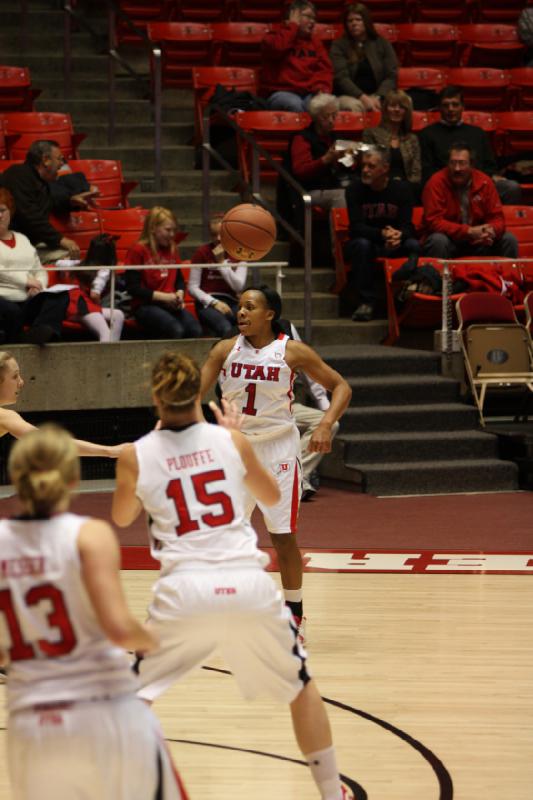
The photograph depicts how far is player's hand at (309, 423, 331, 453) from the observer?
6125 mm

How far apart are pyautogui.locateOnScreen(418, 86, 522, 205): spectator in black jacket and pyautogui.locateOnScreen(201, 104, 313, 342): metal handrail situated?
1196 millimetres

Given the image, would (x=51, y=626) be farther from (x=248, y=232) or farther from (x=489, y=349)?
(x=489, y=349)

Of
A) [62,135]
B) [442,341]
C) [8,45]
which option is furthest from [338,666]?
[8,45]

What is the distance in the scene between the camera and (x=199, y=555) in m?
3.97

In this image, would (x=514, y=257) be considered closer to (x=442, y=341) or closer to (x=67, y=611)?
(x=442, y=341)

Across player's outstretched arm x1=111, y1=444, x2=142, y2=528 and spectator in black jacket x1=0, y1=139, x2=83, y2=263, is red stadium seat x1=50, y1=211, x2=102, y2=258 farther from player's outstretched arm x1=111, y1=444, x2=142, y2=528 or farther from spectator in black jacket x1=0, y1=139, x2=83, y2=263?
player's outstretched arm x1=111, y1=444, x2=142, y2=528

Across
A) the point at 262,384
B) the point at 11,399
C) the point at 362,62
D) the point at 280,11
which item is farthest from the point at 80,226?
the point at 11,399

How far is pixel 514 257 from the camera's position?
38.2 feet

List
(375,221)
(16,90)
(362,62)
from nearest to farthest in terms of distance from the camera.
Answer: (375,221) < (16,90) < (362,62)

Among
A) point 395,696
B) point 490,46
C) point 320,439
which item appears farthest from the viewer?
point 490,46

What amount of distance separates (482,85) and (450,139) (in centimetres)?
209

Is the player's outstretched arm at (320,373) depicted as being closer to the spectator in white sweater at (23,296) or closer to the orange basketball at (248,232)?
the orange basketball at (248,232)

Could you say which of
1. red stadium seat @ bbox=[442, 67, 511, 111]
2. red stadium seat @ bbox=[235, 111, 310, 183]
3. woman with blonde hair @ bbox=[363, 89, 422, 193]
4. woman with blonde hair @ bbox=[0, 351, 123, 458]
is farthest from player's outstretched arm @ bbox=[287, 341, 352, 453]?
red stadium seat @ bbox=[442, 67, 511, 111]

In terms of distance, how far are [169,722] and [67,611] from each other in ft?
7.63
